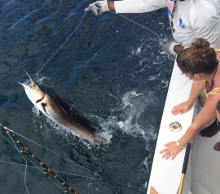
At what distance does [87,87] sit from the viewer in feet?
14.7

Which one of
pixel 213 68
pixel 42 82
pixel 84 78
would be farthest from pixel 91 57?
pixel 213 68

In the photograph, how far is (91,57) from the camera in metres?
5.05

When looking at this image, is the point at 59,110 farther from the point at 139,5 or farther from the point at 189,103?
the point at 139,5

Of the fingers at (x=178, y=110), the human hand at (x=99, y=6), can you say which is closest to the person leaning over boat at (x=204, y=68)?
the fingers at (x=178, y=110)

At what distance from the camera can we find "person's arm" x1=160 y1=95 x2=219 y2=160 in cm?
195

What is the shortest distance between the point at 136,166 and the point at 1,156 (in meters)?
2.40

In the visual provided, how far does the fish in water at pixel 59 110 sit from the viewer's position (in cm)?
292

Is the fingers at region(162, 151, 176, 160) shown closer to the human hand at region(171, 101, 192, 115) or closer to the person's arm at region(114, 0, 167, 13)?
the human hand at region(171, 101, 192, 115)

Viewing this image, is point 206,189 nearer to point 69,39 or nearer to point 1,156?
point 1,156

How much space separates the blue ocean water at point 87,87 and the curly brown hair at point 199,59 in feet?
6.51

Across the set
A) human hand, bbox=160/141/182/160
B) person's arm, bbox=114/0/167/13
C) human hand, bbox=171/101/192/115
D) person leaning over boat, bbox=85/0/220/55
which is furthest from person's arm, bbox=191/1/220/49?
human hand, bbox=160/141/182/160

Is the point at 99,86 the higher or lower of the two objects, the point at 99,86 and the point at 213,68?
the lower

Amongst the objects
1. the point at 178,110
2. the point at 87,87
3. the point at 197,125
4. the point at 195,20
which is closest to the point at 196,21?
the point at 195,20

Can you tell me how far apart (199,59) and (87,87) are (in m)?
2.94
